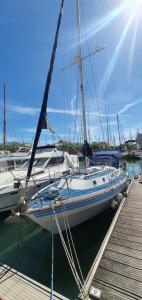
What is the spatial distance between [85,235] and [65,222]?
167cm

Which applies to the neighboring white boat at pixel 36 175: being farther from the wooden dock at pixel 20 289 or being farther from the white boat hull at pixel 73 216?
the wooden dock at pixel 20 289

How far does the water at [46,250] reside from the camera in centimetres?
523

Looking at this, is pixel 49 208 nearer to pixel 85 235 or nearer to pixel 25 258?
pixel 25 258

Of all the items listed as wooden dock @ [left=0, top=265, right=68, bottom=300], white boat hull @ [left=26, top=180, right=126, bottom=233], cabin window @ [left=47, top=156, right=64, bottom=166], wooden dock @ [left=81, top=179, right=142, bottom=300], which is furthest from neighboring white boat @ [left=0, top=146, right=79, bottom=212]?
wooden dock @ [left=81, top=179, right=142, bottom=300]

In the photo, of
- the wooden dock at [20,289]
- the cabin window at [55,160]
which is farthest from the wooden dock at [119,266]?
the cabin window at [55,160]

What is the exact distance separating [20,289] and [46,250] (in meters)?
2.80

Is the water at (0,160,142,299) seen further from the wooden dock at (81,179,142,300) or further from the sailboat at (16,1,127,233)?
the wooden dock at (81,179,142,300)

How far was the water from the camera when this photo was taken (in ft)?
17.1

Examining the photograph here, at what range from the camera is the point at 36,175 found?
35.1ft

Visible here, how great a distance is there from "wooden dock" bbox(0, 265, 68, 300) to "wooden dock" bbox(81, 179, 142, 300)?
86 cm

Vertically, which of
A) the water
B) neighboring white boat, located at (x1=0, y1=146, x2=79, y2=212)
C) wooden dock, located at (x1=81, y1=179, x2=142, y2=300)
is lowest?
the water

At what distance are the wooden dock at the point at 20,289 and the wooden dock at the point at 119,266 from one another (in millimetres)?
862

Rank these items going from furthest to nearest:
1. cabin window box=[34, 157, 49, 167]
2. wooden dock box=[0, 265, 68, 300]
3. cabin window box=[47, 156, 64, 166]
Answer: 1. cabin window box=[47, 156, 64, 166]
2. cabin window box=[34, 157, 49, 167]
3. wooden dock box=[0, 265, 68, 300]

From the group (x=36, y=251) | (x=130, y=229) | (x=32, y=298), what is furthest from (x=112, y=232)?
(x=32, y=298)
